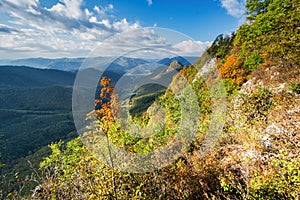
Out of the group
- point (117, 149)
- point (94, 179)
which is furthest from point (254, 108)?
point (94, 179)

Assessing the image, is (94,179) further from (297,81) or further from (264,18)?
(264,18)

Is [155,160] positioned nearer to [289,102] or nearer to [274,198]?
[274,198]

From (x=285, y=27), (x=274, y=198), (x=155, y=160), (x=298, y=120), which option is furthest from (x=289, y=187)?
(x=285, y=27)

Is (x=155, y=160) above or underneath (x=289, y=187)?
underneath

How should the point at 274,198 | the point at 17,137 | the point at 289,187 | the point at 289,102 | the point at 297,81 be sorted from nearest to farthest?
the point at 289,187 < the point at 274,198 < the point at 289,102 < the point at 297,81 < the point at 17,137

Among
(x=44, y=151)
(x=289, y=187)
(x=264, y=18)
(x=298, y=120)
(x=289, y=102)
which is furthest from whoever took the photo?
(x=44, y=151)

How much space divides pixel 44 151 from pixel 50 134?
41.9 metres

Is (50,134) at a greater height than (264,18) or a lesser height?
lesser

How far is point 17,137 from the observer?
117125 millimetres

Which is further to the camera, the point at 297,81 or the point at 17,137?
the point at 17,137

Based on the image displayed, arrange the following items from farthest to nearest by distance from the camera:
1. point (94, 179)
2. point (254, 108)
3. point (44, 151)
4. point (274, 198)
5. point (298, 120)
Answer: point (44, 151) → point (254, 108) → point (298, 120) → point (94, 179) → point (274, 198)

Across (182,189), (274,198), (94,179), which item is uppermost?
(274,198)

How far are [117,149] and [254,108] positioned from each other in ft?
23.1

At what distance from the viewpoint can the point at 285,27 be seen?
40.8 ft
